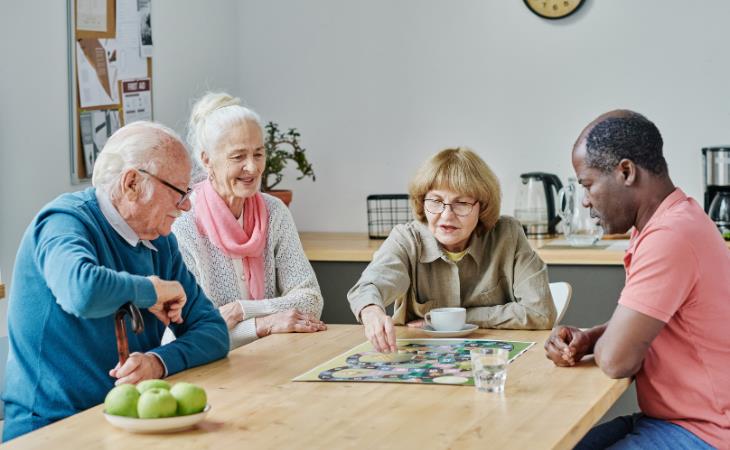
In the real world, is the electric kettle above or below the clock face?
below

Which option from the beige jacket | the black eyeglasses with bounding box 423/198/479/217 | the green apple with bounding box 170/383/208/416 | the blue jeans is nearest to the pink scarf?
the beige jacket

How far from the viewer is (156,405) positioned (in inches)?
62.3

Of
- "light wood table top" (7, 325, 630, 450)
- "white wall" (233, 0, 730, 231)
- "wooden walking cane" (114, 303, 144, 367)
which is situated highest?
"white wall" (233, 0, 730, 231)

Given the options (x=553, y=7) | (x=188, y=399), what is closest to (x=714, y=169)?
(x=553, y=7)

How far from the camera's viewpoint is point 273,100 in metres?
4.57

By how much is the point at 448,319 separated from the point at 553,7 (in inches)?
81.4

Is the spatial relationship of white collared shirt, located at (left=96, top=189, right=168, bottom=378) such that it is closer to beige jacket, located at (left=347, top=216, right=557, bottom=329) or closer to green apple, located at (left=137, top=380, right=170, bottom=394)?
green apple, located at (left=137, top=380, right=170, bottom=394)

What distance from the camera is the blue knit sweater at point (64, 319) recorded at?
1.89 meters

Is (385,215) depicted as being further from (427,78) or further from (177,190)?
(177,190)

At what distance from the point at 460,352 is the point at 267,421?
656 millimetres

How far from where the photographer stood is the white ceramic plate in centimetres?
157

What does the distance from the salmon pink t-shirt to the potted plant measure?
2.37 meters

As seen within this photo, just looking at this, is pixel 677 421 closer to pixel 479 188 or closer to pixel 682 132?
pixel 479 188

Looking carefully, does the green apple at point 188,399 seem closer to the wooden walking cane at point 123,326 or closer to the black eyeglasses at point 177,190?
the wooden walking cane at point 123,326
